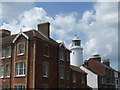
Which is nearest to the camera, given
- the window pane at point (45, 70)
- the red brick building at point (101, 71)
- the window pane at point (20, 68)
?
the window pane at point (20, 68)

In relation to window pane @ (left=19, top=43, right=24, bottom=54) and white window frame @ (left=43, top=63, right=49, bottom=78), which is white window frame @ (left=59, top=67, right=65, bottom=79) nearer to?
white window frame @ (left=43, top=63, right=49, bottom=78)

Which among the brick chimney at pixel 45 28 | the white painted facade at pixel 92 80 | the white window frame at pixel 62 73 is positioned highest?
the brick chimney at pixel 45 28

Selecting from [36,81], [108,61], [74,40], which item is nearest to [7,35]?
[36,81]

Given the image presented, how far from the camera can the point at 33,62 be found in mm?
31094

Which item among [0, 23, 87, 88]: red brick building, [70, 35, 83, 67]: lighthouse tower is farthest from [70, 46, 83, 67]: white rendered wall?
[0, 23, 87, 88]: red brick building

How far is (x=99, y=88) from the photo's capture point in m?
55.1

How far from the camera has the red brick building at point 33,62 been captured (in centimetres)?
3136

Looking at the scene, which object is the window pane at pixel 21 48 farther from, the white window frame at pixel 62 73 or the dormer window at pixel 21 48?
the white window frame at pixel 62 73

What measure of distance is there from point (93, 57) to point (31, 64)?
37107 millimetres

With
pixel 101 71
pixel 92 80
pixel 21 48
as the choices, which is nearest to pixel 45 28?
pixel 21 48

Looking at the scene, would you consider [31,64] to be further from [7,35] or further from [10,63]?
[7,35]

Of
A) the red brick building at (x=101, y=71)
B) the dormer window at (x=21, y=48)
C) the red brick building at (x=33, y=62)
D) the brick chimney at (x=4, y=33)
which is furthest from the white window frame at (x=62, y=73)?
the red brick building at (x=101, y=71)

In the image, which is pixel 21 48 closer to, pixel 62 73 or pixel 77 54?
pixel 62 73

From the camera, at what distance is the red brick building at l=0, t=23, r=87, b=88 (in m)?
31.4
